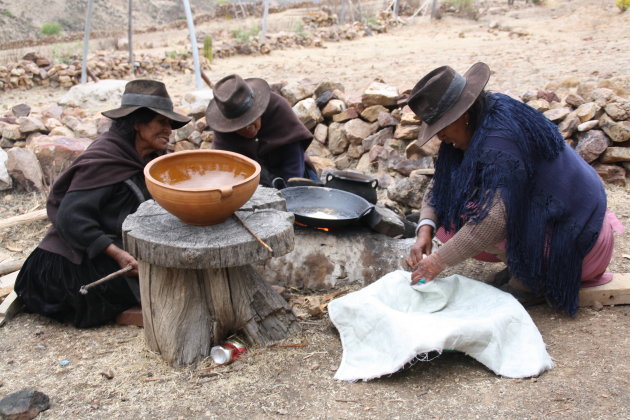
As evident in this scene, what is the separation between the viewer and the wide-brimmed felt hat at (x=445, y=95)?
8.14ft

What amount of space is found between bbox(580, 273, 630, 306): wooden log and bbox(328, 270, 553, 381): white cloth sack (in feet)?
1.83

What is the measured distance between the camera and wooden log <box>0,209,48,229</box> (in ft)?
14.9

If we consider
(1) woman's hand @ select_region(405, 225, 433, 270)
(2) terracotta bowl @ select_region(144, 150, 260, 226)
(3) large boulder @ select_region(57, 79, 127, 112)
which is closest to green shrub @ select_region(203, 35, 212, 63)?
(3) large boulder @ select_region(57, 79, 127, 112)

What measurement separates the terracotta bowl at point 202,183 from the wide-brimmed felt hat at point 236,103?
3.41 feet

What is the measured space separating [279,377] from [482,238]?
1.09 m

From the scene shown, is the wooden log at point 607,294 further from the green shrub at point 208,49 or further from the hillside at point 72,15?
the hillside at point 72,15

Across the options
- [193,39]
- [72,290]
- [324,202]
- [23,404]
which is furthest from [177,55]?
[23,404]

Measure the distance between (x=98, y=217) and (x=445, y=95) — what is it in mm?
1894

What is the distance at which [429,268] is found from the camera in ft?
8.58

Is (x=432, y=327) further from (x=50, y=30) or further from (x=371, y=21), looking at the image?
(x=50, y=30)

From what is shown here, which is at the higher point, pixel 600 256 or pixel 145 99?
pixel 145 99

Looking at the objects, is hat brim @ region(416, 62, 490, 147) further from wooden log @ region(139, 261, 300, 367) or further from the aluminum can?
the aluminum can

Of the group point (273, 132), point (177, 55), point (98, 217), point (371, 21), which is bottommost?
point (98, 217)

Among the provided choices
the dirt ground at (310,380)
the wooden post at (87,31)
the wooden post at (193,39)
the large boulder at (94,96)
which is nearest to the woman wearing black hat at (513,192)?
the dirt ground at (310,380)
